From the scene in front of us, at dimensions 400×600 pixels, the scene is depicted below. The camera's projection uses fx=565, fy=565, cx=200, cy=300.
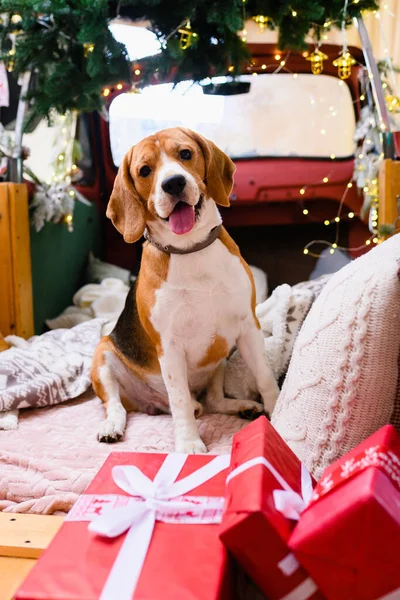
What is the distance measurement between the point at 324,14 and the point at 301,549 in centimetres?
250

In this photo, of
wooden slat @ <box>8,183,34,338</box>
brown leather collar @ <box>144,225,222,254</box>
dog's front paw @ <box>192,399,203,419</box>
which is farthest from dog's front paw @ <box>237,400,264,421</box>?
wooden slat @ <box>8,183,34,338</box>

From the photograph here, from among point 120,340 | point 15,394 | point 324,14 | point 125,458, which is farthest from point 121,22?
point 125,458

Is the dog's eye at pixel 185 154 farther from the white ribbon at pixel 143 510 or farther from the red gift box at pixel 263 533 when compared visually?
the red gift box at pixel 263 533

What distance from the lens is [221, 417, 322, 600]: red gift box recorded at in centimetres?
87

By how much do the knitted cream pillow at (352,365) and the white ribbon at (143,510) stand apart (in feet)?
0.71

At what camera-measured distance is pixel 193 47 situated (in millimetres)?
2625

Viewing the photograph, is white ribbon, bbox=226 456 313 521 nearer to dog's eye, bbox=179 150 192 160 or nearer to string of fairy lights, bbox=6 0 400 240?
dog's eye, bbox=179 150 192 160

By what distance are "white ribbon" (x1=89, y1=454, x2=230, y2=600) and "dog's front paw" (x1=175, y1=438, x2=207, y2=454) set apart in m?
0.50

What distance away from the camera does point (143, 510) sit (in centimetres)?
101

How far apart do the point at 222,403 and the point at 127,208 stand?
31.3 inches

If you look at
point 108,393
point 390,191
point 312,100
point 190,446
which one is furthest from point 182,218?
point 312,100

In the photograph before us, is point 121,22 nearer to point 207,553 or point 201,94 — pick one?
point 201,94

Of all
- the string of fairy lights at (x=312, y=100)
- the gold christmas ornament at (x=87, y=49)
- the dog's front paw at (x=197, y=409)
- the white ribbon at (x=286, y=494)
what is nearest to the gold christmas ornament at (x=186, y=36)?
the string of fairy lights at (x=312, y=100)

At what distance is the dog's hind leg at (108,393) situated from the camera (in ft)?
6.12
